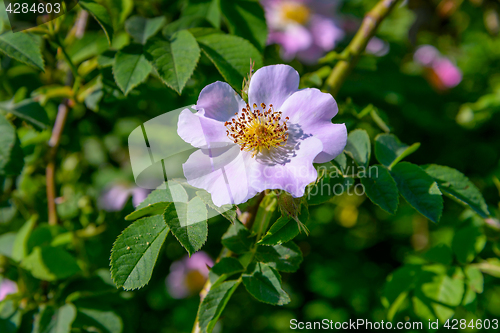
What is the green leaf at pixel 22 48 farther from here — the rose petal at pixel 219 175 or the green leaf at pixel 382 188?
the green leaf at pixel 382 188

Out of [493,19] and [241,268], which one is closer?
[241,268]

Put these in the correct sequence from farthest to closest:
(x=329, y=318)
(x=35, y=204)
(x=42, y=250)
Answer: (x=329, y=318) < (x=35, y=204) < (x=42, y=250)

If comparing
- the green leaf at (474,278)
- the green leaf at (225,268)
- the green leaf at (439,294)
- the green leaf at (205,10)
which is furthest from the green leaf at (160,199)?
the green leaf at (474,278)

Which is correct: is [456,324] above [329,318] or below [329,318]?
above

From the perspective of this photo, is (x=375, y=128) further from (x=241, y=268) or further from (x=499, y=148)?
(x=241, y=268)

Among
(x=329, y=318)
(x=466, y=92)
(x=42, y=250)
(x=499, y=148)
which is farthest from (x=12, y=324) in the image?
(x=466, y=92)

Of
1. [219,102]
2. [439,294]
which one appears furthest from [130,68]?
[439,294]
